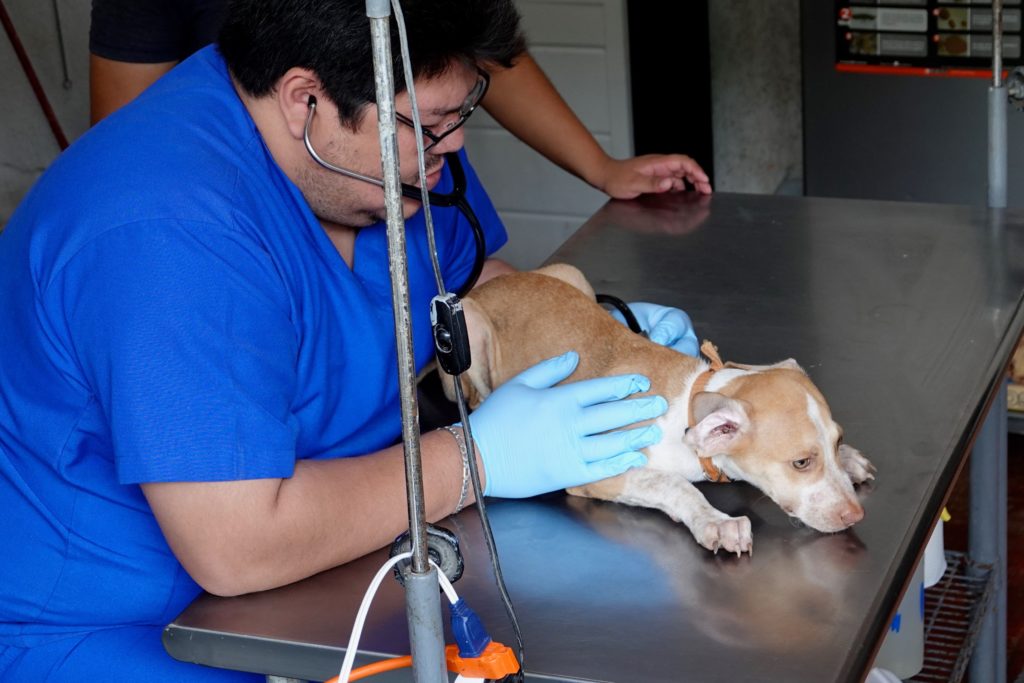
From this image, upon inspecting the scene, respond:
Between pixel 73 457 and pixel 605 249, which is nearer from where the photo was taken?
pixel 73 457

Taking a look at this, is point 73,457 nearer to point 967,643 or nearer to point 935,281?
point 935,281

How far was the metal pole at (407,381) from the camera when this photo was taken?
0.77 metres

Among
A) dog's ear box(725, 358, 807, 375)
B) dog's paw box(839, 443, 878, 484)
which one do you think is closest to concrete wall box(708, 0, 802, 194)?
dog's ear box(725, 358, 807, 375)

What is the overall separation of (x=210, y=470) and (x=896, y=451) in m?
0.70

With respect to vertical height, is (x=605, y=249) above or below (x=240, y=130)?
below

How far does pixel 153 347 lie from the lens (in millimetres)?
1063

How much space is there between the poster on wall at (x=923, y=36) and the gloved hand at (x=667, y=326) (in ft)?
5.37

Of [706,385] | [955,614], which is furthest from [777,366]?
[955,614]

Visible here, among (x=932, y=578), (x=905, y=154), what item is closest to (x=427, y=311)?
(x=932, y=578)

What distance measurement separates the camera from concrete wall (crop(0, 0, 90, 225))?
3773 millimetres

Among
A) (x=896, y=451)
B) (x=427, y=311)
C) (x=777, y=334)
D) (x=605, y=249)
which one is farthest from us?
(x=605, y=249)

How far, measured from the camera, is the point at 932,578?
1.80 m

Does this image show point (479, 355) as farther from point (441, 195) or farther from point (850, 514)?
point (850, 514)

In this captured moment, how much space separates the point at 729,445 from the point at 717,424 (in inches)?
1.1
